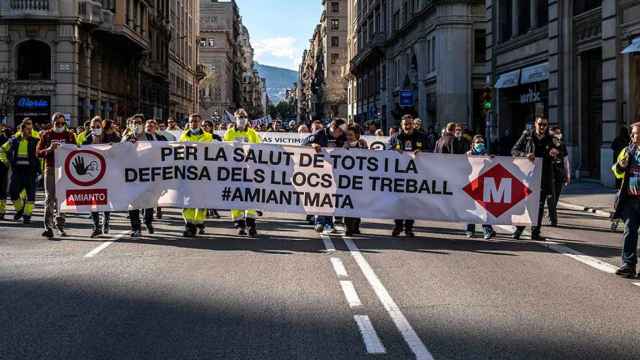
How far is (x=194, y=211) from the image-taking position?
12906mm

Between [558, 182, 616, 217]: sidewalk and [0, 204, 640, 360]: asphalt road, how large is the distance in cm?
624

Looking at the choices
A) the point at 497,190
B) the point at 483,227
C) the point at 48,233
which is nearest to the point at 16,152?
the point at 48,233

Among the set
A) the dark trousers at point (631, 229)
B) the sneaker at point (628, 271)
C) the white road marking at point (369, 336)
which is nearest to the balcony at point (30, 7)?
the dark trousers at point (631, 229)

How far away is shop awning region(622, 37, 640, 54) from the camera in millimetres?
22094

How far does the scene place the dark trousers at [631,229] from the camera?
30.0ft

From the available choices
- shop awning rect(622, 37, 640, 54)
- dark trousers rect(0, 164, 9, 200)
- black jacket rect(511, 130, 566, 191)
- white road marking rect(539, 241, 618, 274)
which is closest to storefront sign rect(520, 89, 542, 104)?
shop awning rect(622, 37, 640, 54)

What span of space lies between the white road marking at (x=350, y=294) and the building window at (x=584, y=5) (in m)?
21.3

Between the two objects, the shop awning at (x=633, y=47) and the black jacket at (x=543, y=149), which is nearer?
the black jacket at (x=543, y=149)

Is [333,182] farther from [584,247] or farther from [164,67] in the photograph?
[164,67]

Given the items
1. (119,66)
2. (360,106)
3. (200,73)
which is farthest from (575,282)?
(200,73)

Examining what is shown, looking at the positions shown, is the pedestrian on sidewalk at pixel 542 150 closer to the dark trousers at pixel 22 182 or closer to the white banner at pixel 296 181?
the white banner at pixel 296 181

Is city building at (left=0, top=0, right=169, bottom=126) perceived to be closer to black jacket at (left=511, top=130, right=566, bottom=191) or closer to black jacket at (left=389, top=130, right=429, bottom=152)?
black jacket at (left=389, top=130, right=429, bottom=152)

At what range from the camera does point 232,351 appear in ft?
18.8

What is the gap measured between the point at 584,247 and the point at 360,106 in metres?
73.6
